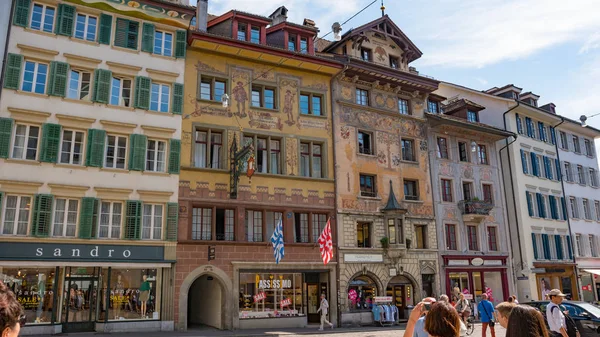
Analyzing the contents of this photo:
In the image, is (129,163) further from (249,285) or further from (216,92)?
(249,285)

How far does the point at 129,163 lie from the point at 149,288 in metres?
5.72

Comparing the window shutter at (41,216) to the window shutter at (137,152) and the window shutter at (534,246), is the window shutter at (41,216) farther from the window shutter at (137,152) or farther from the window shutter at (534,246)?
the window shutter at (534,246)

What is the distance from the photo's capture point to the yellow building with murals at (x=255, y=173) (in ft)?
79.7

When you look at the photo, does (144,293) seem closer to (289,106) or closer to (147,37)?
(147,37)

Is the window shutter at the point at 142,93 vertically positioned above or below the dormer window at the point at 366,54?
below

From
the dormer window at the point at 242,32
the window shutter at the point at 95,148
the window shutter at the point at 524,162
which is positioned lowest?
the window shutter at the point at 95,148

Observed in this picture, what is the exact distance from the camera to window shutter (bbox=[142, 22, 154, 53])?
962 inches

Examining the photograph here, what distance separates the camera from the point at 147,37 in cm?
2452

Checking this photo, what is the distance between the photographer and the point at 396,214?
29281mm

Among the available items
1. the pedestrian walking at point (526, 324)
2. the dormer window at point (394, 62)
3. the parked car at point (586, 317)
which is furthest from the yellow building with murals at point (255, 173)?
the pedestrian walking at point (526, 324)

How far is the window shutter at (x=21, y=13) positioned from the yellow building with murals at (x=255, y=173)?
7.29 meters

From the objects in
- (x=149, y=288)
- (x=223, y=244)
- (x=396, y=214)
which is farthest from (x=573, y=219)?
(x=149, y=288)

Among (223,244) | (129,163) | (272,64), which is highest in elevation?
(272,64)

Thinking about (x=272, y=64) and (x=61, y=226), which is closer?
(x=61, y=226)
